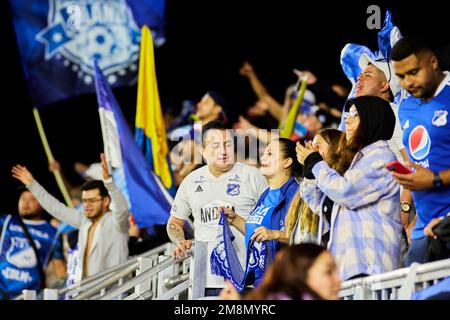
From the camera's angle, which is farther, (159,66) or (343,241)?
(159,66)

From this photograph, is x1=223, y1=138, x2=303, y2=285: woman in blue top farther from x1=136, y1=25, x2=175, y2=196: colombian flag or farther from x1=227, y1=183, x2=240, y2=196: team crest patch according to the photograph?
x1=136, y1=25, x2=175, y2=196: colombian flag

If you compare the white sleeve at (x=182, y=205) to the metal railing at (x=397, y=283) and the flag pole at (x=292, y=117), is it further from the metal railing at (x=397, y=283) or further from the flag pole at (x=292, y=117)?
the flag pole at (x=292, y=117)

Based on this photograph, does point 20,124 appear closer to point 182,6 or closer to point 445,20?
point 182,6

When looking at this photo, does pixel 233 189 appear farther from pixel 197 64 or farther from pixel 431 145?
pixel 197 64

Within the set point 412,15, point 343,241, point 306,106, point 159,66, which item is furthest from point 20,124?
point 343,241

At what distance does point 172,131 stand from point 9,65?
3249 millimetres

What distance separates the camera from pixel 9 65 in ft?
45.5

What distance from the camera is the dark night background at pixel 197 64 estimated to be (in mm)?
12500

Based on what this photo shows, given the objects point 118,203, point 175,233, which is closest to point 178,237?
point 175,233

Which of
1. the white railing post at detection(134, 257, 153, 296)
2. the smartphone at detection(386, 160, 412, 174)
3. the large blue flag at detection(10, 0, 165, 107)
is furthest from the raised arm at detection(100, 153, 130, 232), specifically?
the smartphone at detection(386, 160, 412, 174)

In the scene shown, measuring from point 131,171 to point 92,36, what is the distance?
11.5 ft

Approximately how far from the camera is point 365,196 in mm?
5496
